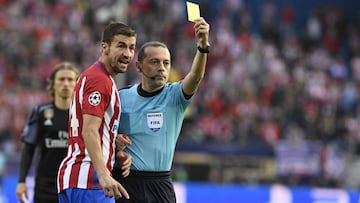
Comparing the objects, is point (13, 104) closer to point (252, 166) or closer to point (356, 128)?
point (252, 166)

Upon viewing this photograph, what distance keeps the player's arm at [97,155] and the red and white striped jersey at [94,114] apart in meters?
0.06

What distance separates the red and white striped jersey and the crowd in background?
11.3m

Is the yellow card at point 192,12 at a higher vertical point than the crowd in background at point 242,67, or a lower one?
lower

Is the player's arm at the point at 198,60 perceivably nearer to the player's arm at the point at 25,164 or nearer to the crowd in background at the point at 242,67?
the player's arm at the point at 25,164

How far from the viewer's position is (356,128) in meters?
21.9

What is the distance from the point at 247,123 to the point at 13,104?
5.36m

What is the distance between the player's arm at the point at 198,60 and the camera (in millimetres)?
6711

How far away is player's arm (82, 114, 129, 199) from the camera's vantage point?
6.22m

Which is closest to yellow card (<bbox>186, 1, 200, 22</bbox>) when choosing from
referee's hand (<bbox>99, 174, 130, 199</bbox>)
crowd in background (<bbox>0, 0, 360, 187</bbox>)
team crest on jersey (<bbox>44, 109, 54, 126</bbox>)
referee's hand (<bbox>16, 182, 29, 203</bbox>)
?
referee's hand (<bbox>99, 174, 130, 199</bbox>)

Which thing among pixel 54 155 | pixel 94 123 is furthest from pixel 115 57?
A: pixel 54 155

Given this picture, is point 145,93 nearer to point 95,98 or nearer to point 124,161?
point 124,161

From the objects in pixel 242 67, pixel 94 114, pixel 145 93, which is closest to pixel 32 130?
pixel 145 93

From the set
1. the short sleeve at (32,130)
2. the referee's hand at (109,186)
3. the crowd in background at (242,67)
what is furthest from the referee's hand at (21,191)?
the crowd in background at (242,67)

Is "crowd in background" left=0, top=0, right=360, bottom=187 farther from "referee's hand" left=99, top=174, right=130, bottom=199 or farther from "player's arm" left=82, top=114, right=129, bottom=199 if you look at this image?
"referee's hand" left=99, top=174, right=130, bottom=199
